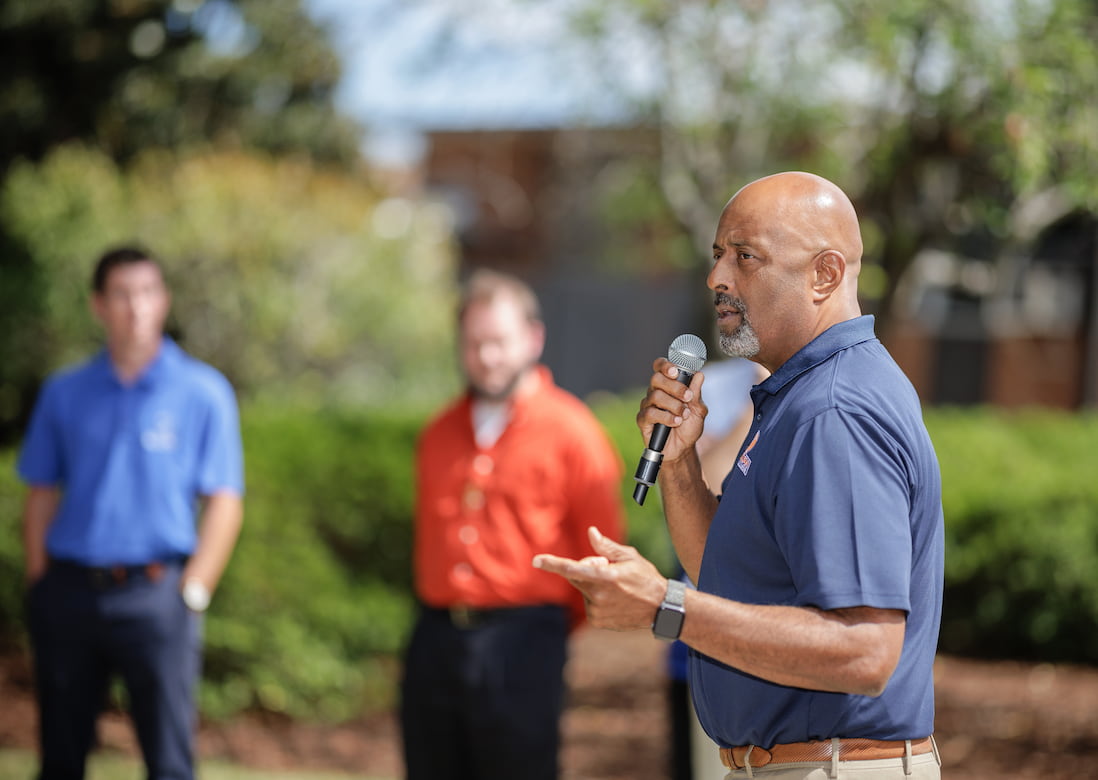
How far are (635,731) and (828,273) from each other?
203 inches

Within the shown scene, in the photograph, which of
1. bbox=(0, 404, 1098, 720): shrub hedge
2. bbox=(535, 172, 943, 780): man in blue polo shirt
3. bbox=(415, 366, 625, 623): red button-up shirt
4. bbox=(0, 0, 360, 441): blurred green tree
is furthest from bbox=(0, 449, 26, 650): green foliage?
bbox=(0, 0, 360, 441): blurred green tree

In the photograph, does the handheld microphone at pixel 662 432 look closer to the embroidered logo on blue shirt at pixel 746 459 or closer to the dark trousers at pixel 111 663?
the embroidered logo on blue shirt at pixel 746 459

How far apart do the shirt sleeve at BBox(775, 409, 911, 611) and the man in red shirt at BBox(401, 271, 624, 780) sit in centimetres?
203

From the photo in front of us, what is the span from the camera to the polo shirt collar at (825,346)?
2213 millimetres

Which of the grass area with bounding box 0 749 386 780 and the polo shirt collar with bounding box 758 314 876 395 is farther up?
the polo shirt collar with bounding box 758 314 876 395

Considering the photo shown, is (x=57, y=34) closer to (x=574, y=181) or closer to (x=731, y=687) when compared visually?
(x=574, y=181)

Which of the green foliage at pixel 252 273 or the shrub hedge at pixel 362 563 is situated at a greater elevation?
the green foliage at pixel 252 273

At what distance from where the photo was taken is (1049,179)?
20.0 feet

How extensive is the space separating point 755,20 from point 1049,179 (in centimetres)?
177

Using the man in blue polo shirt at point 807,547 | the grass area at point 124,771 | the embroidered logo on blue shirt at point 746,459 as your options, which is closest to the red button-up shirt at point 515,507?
the man in blue polo shirt at point 807,547

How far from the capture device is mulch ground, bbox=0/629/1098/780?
20.4ft

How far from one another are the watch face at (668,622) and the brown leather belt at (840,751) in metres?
0.40

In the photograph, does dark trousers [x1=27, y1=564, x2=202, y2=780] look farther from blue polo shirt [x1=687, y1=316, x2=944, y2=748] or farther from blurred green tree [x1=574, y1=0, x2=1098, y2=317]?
blurred green tree [x1=574, y1=0, x2=1098, y2=317]

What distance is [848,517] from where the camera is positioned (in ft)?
6.51
